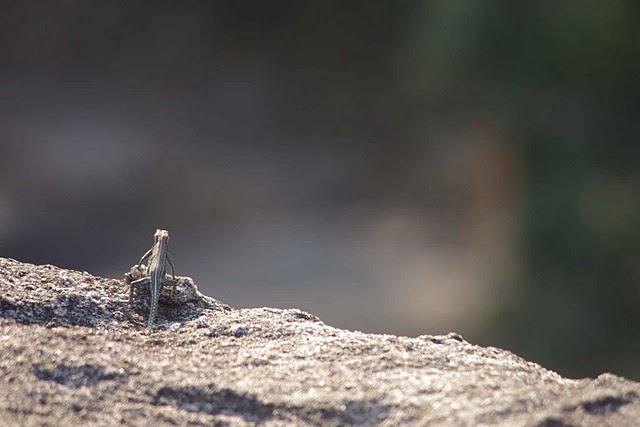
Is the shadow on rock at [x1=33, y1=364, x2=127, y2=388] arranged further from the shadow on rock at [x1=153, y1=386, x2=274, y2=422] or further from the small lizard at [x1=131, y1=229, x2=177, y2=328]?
the small lizard at [x1=131, y1=229, x2=177, y2=328]

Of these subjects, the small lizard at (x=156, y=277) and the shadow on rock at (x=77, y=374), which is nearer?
the shadow on rock at (x=77, y=374)

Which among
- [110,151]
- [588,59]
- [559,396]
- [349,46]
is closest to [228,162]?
[110,151]

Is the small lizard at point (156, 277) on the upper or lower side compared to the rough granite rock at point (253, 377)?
upper

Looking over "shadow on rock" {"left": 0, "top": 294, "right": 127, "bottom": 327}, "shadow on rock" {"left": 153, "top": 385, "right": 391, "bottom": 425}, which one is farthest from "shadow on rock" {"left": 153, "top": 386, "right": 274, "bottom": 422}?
"shadow on rock" {"left": 0, "top": 294, "right": 127, "bottom": 327}

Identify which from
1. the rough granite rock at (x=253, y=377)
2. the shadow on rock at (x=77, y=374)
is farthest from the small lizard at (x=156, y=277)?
the shadow on rock at (x=77, y=374)

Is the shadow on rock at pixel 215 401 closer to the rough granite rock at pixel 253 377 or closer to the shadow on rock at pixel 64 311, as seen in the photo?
the rough granite rock at pixel 253 377

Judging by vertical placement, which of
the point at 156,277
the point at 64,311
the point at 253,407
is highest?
the point at 156,277

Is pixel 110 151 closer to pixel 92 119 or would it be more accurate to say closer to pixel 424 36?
pixel 92 119

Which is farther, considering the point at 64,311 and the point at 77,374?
the point at 64,311

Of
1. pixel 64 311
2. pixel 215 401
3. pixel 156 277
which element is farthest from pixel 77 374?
pixel 156 277

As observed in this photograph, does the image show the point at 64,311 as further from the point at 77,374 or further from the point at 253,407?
the point at 253,407
